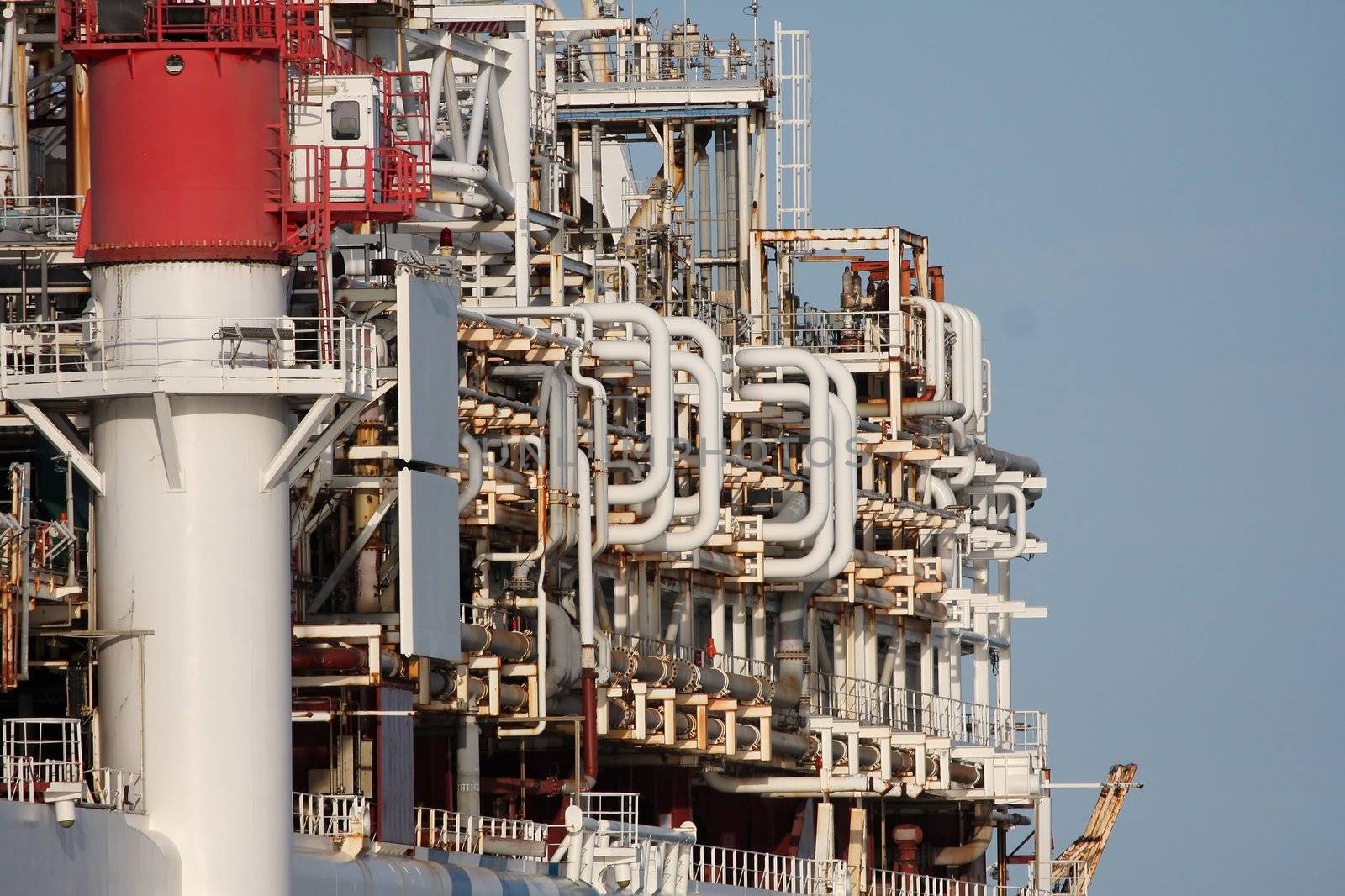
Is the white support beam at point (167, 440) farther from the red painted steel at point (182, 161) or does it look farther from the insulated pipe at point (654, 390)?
the insulated pipe at point (654, 390)

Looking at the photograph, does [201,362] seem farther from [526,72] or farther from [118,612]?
[526,72]

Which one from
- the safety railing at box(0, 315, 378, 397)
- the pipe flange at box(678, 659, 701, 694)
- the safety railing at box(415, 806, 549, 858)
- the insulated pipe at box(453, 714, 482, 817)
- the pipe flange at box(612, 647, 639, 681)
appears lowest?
the safety railing at box(415, 806, 549, 858)

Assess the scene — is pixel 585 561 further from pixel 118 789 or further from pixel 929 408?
pixel 929 408

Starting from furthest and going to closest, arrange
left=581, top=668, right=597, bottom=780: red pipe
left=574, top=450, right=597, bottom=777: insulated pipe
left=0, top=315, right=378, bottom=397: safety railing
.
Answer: left=581, top=668, right=597, bottom=780: red pipe
left=574, top=450, right=597, bottom=777: insulated pipe
left=0, top=315, right=378, bottom=397: safety railing

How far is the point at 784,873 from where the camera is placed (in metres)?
76.6

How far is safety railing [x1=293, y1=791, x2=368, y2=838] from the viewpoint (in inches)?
1977

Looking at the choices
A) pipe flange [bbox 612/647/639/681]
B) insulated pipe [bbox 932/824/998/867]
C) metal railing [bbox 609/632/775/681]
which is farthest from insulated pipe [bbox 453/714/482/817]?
insulated pipe [bbox 932/824/998/867]

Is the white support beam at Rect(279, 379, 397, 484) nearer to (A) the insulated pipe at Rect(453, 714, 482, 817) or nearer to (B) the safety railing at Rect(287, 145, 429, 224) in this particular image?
(B) the safety railing at Rect(287, 145, 429, 224)

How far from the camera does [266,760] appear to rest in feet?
146

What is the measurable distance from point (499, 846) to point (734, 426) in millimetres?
19725

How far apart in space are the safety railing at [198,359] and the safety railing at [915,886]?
38468 mm

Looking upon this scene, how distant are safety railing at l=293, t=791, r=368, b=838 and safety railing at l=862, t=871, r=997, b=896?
28.9 metres

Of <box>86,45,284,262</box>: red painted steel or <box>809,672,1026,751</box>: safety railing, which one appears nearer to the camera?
<box>86,45,284,262</box>: red painted steel

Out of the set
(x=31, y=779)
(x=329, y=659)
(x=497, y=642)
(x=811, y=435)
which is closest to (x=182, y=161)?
(x=31, y=779)
